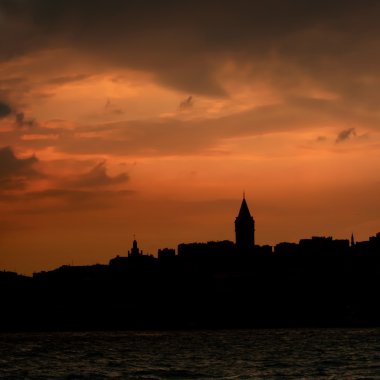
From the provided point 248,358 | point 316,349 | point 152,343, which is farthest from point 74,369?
point 152,343

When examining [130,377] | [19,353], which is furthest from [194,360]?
[19,353]

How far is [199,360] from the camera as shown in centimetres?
11856

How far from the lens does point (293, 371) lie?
100 metres

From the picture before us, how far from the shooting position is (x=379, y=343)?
154875 millimetres

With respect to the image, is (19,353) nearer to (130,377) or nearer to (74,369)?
(74,369)

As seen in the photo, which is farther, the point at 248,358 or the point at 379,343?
the point at 379,343

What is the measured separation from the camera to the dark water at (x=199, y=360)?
99.4 m

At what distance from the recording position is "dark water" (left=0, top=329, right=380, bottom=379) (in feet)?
326

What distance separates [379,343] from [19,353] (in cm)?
4666

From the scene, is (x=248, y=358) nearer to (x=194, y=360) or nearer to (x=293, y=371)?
(x=194, y=360)

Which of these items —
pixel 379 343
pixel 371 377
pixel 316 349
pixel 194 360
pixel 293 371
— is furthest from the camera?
pixel 379 343

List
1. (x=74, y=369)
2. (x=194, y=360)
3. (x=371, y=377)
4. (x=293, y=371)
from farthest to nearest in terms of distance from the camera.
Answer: (x=194, y=360) → (x=74, y=369) → (x=293, y=371) → (x=371, y=377)

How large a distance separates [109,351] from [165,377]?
44235 mm

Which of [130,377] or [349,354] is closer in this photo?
[130,377]
